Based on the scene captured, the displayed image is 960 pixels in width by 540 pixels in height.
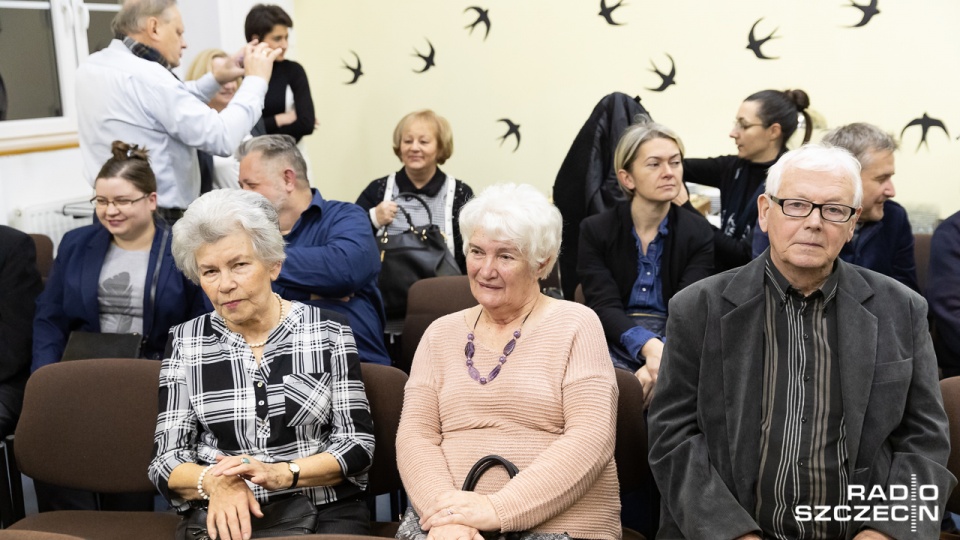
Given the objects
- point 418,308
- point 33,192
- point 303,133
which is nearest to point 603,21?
point 303,133

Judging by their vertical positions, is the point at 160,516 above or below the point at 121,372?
below

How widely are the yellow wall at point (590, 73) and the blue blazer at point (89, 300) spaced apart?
9.30 feet

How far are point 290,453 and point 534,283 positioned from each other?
2.29ft

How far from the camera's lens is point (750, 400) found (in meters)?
1.87

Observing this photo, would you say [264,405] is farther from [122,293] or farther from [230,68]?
[230,68]

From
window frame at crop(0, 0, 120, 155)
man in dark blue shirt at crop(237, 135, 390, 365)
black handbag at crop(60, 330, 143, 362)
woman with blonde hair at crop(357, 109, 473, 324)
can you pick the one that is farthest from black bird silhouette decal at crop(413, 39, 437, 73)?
black handbag at crop(60, 330, 143, 362)

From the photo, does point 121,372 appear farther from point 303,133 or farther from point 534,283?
point 303,133

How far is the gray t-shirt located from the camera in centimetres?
284

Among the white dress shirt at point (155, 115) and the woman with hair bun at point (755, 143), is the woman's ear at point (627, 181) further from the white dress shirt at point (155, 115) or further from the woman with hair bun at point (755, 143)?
the white dress shirt at point (155, 115)

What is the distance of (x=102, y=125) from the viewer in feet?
11.1

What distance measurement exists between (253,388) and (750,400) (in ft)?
3.66

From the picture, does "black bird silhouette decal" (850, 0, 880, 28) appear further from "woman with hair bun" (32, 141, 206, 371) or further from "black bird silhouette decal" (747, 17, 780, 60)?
"woman with hair bun" (32, 141, 206, 371)

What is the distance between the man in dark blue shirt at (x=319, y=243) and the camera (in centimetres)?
277

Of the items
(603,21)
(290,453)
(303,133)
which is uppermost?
(603,21)
